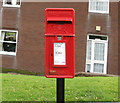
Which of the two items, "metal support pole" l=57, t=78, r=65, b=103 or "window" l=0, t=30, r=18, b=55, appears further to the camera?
"window" l=0, t=30, r=18, b=55

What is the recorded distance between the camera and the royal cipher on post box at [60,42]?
3.67m

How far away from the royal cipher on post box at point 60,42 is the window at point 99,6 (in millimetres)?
9529

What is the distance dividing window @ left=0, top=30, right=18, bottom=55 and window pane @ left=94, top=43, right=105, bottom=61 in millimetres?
4872

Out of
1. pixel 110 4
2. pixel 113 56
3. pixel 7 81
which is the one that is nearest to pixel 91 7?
pixel 110 4

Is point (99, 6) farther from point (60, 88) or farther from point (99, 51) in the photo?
point (60, 88)

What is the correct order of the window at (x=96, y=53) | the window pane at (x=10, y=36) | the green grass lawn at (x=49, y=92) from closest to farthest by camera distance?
1. the green grass lawn at (x=49, y=92)
2. the window at (x=96, y=53)
3. the window pane at (x=10, y=36)

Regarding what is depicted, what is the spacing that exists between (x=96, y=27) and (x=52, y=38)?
9.34 metres

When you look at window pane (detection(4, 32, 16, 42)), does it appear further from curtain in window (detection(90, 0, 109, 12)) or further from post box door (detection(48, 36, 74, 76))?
post box door (detection(48, 36, 74, 76))

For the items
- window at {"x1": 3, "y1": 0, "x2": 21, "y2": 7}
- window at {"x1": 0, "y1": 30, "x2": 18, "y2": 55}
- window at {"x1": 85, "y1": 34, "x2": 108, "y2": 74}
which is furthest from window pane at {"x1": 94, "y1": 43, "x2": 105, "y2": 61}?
window at {"x1": 3, "y1": 0, "x2": 21, "y2": 7}

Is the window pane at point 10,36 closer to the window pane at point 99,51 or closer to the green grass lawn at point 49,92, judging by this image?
the window pane at point 99,51

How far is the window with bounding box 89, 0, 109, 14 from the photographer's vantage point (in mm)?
12875

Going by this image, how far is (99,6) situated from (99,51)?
2.79m

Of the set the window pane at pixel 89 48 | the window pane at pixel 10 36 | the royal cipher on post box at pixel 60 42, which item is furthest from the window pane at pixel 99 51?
the royal cipher on post box at pixel 60 42

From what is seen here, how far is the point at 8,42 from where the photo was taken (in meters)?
12.8
